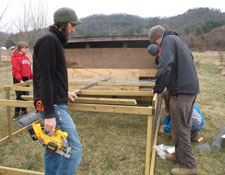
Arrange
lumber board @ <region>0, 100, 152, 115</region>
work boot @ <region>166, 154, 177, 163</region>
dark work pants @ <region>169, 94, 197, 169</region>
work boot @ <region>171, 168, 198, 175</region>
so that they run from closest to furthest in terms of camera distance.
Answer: lumber board @ <region>0, 100, 152, 115</region>, dark work pants @ <region>169, 94, 197, 169</region>, work boot @ <region>171, 168, 198, 175</region>, work boot @ <region>166, 154, 177, 163</region>

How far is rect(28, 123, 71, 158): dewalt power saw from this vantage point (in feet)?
6.15

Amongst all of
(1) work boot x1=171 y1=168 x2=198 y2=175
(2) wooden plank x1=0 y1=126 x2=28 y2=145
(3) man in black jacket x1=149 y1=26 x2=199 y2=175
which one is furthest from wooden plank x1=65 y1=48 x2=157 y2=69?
(1) work boot x1=171 y1=168 x2=198 y2=175

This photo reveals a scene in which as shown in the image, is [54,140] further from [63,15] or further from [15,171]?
[15,171]

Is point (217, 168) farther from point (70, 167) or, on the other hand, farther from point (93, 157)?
point (70, 167)

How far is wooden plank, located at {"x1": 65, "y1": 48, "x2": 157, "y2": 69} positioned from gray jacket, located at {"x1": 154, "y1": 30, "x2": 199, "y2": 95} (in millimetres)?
2668

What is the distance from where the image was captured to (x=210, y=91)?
8312mm

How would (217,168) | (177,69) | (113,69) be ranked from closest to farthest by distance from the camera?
(177,69) → (217,168) → (113,69)

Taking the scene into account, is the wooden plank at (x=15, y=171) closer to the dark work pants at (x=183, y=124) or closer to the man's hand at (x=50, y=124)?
the man's hand at (x=50, y=124)

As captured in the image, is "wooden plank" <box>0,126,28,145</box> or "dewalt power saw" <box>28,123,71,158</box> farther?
"wooden plank" <box>0,126,28,145</box>

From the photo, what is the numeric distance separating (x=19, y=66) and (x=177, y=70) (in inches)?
146

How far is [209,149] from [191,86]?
1487mm

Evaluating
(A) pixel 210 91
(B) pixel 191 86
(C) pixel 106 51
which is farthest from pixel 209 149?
(A) pixel 210 91

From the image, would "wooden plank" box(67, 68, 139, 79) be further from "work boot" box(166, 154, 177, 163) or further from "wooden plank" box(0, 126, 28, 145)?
"work boot" box(166, 154, 177, 163)

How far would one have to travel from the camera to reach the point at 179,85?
2.62 m
